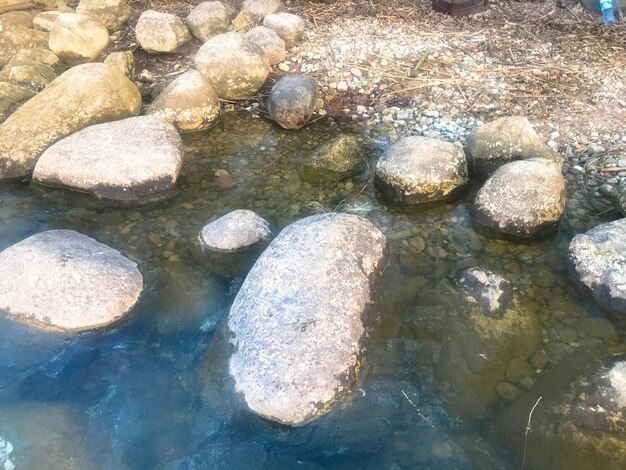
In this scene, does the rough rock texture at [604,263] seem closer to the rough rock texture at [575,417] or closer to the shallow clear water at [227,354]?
the shallow clear water at [227,354]

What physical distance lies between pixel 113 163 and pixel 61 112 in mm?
935

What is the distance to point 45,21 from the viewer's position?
675 centimetres

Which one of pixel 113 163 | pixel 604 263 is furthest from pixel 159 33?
pixel 604 263

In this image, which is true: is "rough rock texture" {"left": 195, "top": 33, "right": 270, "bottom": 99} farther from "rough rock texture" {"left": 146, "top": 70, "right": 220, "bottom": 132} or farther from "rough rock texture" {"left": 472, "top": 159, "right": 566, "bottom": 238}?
"rough rock texture" {"left": 472, "top": 159, "right": 566, "bottom": 238}

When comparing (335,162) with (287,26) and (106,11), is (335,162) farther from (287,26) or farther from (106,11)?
(106,11)

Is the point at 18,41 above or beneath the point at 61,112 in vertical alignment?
beneath

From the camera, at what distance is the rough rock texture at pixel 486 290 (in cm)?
318

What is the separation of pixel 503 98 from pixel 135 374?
13.1ft

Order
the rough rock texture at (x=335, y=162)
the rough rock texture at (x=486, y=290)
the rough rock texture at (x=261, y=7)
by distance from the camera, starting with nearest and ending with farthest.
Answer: the rough rock texture at (x=486, y=290) < the rough rock texture at (x=335, y=162) < the rough rock texture at (x=261, y=7)

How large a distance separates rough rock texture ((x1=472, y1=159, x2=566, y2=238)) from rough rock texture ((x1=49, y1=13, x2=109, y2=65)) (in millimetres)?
4983

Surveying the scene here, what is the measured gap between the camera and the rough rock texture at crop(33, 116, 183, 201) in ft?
13.4

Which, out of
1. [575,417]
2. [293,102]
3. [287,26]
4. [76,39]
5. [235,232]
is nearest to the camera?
[575,417]

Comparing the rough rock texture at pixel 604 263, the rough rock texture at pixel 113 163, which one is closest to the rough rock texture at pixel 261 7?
the rough rock texture at pixel 113 163

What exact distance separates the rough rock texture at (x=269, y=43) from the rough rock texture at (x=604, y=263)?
3688 millimetres
